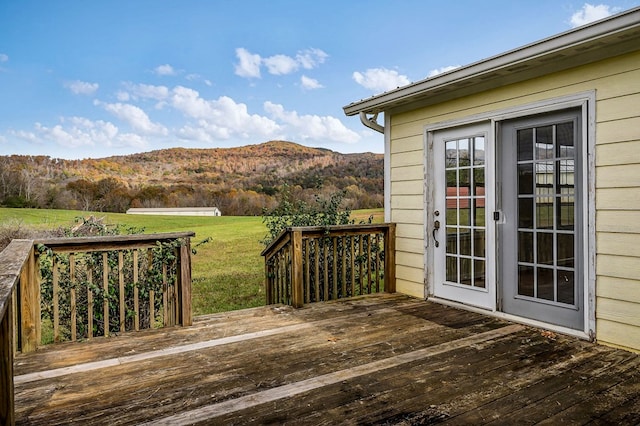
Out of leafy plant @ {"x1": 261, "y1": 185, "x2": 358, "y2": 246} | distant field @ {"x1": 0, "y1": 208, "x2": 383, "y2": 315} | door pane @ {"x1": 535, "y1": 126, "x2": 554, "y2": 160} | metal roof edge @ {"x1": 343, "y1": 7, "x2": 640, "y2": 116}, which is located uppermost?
metal roof edge @ {"x1": 343, "y1": 7, "x2": 640, "y2": 116}

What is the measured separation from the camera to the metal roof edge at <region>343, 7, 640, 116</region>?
8.58 ft

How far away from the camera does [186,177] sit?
17719 millimetres

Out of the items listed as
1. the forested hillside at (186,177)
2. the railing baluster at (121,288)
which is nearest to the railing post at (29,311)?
the railing baluster at (121,288)

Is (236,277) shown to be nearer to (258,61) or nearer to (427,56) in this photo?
(427,56)

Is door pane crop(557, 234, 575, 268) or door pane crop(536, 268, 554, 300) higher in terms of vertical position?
door pane crop(557, 234, 575, 268)

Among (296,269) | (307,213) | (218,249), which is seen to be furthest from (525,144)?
(218,249)

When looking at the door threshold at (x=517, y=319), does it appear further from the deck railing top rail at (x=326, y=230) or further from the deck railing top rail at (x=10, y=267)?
the deck railing top rail at (x=10, y=267)

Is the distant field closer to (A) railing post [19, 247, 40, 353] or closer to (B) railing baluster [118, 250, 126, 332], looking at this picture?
(B) railing baluster [118, 250, 126, 332]

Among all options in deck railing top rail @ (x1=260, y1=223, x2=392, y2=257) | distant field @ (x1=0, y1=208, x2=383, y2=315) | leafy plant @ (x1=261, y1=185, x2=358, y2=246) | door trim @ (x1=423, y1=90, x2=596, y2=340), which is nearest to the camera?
door trim @ (x1=423, y1=90, x2=596, y2=340)

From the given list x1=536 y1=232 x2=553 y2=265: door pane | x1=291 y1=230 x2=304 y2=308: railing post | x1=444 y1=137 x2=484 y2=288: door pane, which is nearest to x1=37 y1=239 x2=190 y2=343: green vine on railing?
x1=291 y1=230 x2=304 y2=308: railing post

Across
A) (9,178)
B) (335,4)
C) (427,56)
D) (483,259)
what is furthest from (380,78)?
(483,259)

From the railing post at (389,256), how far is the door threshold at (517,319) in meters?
0.52

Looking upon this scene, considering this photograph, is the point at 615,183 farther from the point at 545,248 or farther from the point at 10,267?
the point at 10,267

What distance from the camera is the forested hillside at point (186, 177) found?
1195 cm
